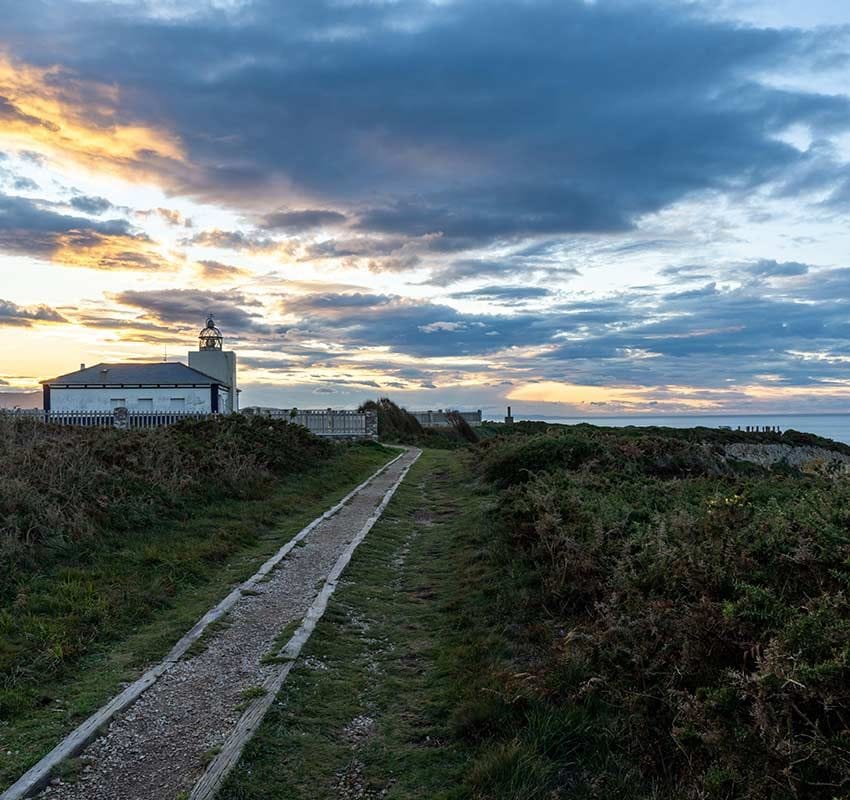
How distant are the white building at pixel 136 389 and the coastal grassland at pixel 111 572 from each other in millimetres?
22393

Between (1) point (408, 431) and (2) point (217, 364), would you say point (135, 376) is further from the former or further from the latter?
(1) point (408, 431)

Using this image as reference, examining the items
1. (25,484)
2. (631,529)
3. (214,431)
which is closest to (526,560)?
(631,529)

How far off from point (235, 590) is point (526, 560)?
3735mm

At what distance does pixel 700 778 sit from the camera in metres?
3.94

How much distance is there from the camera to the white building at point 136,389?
39656mm

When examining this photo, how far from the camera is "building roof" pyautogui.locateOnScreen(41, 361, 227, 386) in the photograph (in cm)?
4003

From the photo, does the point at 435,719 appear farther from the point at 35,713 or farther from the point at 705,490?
the point at 705,490

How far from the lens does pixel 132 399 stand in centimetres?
3981

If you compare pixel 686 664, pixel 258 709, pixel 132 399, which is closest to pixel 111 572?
pixel 258 709

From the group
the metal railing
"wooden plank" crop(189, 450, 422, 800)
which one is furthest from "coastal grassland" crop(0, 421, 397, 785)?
the metal railing

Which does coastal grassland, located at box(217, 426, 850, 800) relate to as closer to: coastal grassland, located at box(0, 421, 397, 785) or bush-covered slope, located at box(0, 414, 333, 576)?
coastal grassland, located at box(0, 421, 397, 785)

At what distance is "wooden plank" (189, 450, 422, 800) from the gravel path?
4.2 inches

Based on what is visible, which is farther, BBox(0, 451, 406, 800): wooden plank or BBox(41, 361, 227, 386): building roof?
BBox(41, 361, 227, 386): building roof

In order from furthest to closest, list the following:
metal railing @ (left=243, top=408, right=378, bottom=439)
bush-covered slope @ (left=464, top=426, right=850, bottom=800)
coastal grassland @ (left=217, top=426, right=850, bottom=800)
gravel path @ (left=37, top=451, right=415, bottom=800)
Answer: metal railing @ (left=243, top=408, right=378, bottom=439), gravel path @ (left=37, top=451, right=415, bottom=800), coastal grassland @ (left=217, top=426, right=850, bottom=800), bush-covered slope @ (left=464, top=426, right=850, bottom=800)
